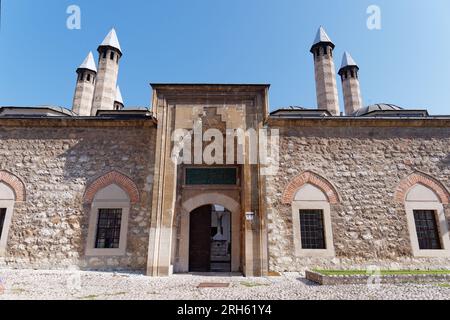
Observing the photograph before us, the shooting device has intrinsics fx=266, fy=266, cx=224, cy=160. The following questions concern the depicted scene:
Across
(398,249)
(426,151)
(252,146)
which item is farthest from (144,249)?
(426,151)

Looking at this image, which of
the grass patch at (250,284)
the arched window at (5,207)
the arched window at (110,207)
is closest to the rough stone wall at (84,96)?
the arched window at (5,207)

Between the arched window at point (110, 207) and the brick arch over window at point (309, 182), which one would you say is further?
the brick arch over window at point (309, 182)

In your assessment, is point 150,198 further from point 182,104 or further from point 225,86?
point 225,86

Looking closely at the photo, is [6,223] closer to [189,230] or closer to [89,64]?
[189,230]

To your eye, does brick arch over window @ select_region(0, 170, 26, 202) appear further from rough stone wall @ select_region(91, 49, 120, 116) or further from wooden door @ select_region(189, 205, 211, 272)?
rough stone wall @ select_region(91, 49, 120, 116)

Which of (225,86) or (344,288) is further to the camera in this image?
(225,86)

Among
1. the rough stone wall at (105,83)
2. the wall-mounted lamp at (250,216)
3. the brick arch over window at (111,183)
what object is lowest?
the wall-mounted lamp at (250,216)

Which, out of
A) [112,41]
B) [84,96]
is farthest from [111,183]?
[112,41]

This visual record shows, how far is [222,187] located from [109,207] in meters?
3.39

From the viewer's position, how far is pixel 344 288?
5.18 meters

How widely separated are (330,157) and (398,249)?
3.17m

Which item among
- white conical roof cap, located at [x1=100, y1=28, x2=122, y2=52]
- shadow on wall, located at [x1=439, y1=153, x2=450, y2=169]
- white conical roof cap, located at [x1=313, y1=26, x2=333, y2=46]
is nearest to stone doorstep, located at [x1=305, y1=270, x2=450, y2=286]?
shadow on wall, located at [x1=439, y1=153, x2=450, y2=169]

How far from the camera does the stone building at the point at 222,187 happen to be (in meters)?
7.45

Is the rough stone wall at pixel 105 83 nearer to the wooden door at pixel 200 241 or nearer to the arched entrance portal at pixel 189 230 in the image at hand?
the wooden door at pixel 200 241
